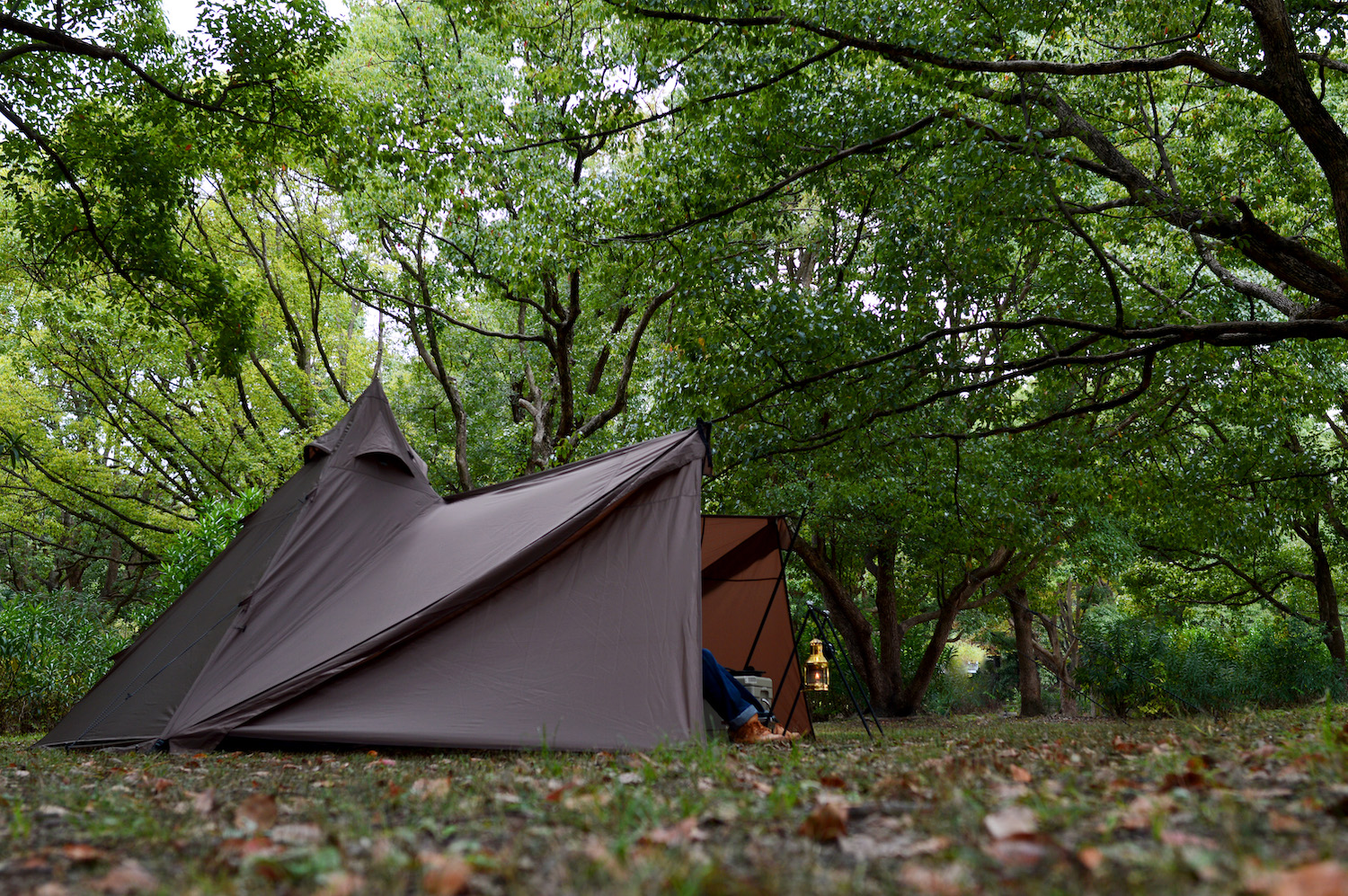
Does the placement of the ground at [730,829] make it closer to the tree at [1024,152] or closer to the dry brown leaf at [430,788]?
the dry brown leaf at [430,788]

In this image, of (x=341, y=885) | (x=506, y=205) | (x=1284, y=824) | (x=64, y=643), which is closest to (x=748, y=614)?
(x=506, y=205)

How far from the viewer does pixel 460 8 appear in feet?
25.8

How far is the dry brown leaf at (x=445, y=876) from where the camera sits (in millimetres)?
1484

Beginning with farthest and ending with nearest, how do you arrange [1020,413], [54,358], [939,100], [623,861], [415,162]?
[54,358]
[1020,413]
[415,162]
[939,100]
[623,861]

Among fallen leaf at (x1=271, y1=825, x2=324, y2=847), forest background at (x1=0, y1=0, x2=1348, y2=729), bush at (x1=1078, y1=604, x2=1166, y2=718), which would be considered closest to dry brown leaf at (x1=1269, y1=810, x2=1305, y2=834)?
fallen leaf at (x1=271, y1=825, x2=324, y2=847)

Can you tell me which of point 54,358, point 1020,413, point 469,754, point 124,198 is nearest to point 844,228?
point 1020,413

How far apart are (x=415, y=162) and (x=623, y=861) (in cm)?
833

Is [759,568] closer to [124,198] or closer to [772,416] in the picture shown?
[772,416]

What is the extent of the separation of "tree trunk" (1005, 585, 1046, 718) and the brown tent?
1209 cm

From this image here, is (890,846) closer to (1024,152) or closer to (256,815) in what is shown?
(256,815)

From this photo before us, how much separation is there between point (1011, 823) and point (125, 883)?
178 cm

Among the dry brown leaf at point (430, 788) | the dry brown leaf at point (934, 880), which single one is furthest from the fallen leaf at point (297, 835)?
the dry brown leaf at point (934, 880)

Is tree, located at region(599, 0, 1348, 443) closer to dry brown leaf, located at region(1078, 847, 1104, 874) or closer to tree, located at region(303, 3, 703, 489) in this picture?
tree, located at region(303, 3, 703, 489)

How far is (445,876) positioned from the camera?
1.51 m
